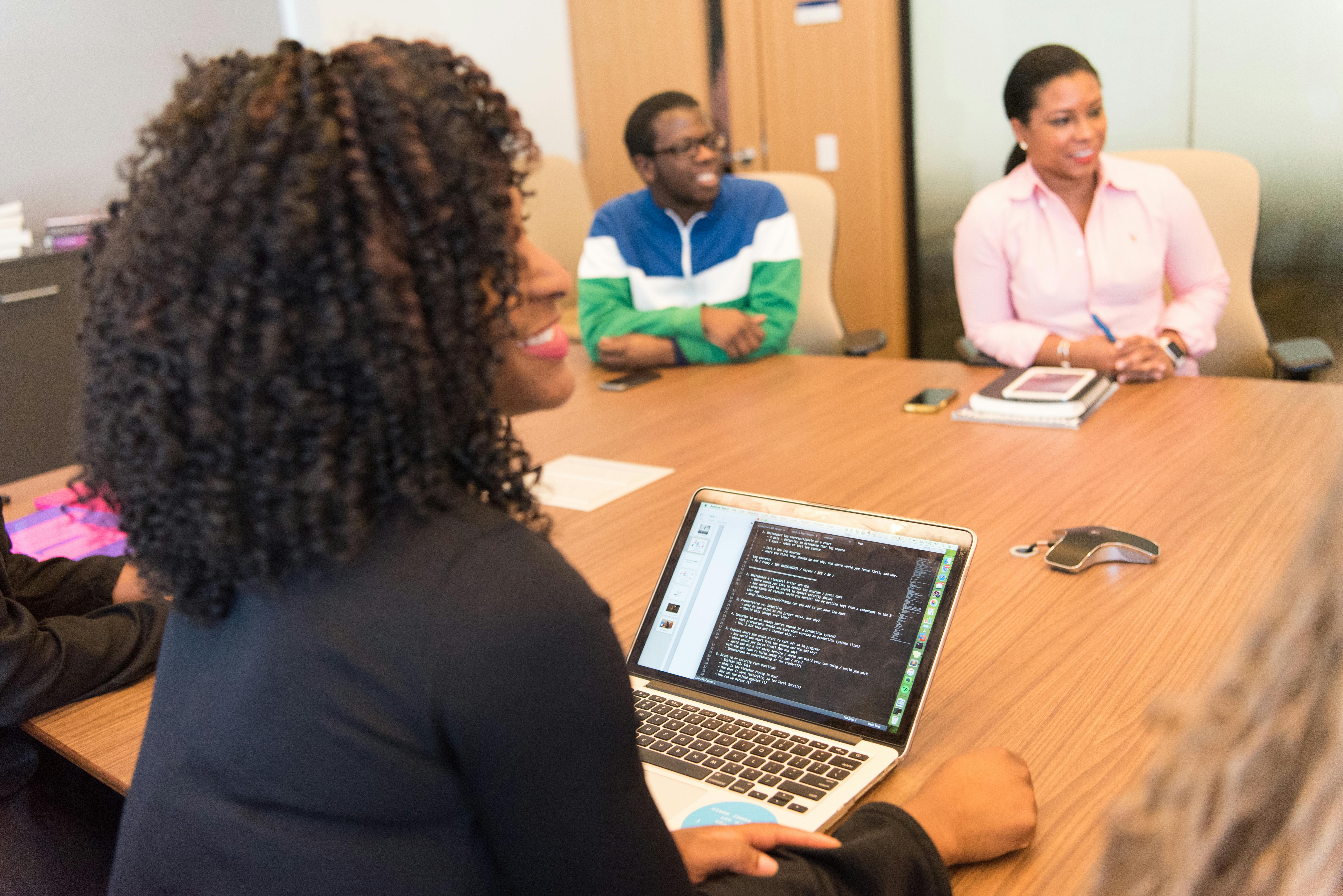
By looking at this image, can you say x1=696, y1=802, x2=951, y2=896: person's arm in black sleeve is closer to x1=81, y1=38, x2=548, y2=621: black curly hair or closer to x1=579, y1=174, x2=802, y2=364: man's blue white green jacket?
x1=81, y1=38, x2=548, y2=621: black curly hair

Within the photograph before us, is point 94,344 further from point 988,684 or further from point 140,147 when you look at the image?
point 988,684

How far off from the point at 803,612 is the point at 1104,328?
1529 millimetres

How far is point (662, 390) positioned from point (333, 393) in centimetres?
180

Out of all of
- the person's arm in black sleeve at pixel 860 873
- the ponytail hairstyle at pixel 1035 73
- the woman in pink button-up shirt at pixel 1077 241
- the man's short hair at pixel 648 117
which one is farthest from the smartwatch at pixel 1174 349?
the person's arm in black sleeve at pixel 860 873

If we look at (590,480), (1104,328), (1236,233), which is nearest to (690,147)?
(1104,328)

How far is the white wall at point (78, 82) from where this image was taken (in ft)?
12.7

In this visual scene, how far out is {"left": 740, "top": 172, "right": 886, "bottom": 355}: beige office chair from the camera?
310 centimetres

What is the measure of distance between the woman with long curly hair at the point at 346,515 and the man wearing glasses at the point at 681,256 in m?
1.87

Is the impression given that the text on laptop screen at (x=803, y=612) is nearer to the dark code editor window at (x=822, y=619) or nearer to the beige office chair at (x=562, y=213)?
the dark code editor window at (x=822, y=619)

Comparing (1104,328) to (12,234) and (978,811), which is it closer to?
(978,811)

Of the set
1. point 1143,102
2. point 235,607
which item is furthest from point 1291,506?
point 1143,102

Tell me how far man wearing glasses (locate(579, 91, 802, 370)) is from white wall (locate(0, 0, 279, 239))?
1.84 m

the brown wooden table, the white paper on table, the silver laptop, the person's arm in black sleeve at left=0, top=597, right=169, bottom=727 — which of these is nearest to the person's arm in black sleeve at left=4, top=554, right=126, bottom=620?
the person's arm in black sleeve at left=0, top=597, right=169, bottom=727

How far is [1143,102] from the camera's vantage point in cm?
374
